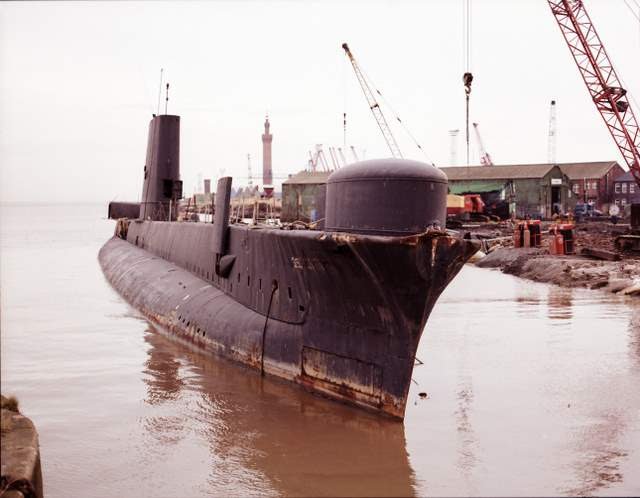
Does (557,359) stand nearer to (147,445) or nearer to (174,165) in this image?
(147,445)

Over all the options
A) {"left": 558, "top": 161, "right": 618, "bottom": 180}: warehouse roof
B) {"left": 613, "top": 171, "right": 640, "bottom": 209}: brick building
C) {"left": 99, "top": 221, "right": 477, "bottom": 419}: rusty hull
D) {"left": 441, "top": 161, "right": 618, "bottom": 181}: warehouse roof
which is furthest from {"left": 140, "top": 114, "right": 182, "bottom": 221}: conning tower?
{"left": 613, "top": 171, "right": 640, "bottom": 209}: brick building

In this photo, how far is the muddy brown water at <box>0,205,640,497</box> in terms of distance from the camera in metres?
8.66

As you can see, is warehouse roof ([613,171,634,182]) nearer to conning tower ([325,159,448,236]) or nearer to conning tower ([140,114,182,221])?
conning tower ([140,114,182,221])

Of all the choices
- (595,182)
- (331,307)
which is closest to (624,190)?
(595,182)

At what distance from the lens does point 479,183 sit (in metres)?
69.2

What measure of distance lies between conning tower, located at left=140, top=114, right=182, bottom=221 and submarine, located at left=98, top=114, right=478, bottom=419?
1465 centimetres

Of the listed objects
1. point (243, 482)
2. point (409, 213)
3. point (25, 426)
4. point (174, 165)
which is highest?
point (174, 165)

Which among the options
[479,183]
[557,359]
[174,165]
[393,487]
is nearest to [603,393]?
[557,359]

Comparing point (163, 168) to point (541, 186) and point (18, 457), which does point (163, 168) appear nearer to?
point (18, 457)

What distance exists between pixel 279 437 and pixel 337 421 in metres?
0.96

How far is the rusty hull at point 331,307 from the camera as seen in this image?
10.1 m

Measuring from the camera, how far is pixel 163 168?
99.2 feet

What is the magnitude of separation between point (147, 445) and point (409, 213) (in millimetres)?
5336

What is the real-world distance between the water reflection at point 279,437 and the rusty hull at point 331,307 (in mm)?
400
